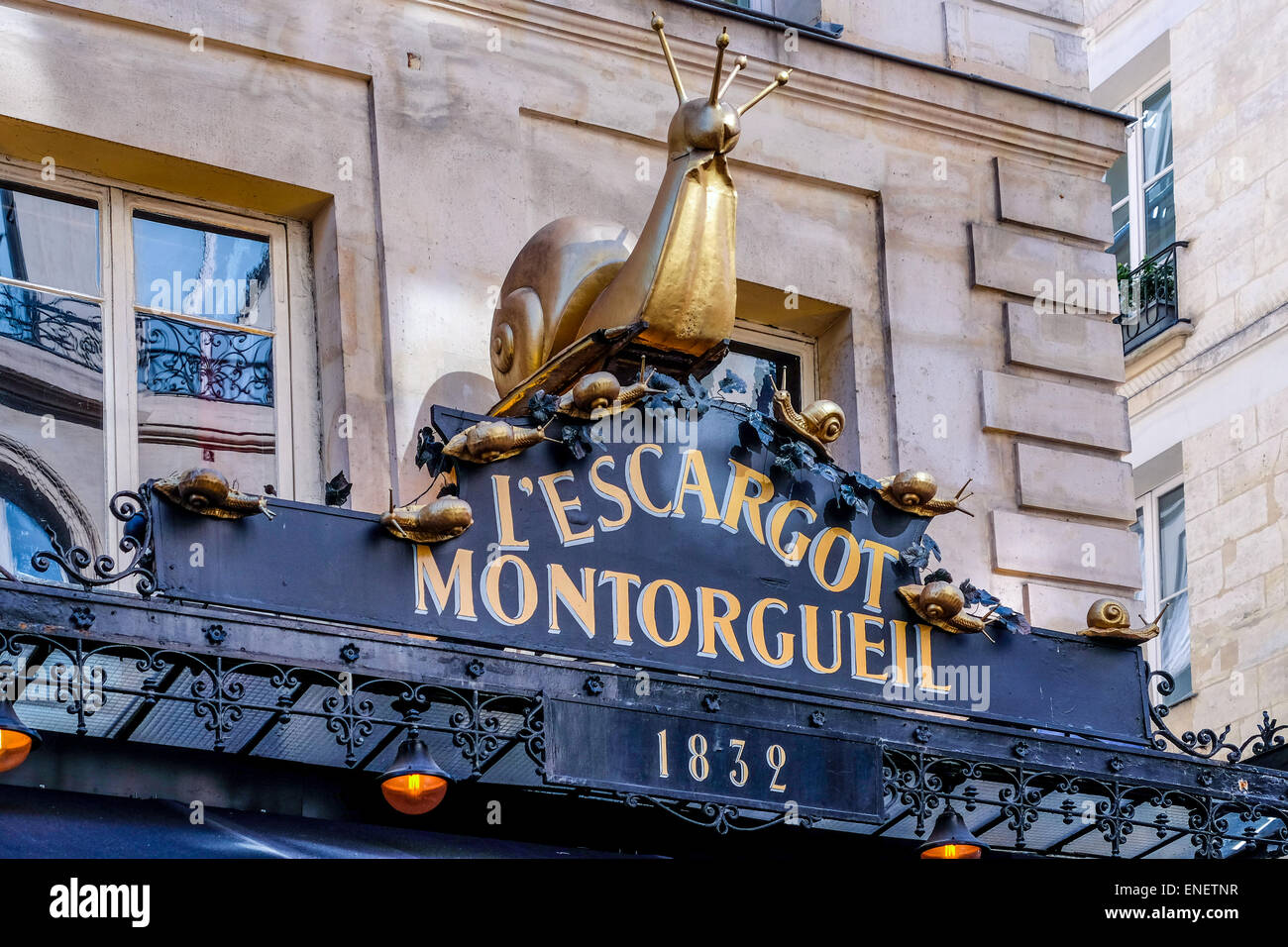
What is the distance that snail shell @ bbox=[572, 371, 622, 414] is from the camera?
10000 mm

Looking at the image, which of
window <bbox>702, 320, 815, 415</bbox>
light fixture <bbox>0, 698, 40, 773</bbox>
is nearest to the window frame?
window <bbox>702, 320, 815, 415</bbox>

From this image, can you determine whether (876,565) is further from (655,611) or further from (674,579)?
(655,611)

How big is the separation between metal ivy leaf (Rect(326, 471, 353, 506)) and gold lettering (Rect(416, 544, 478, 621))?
31.5 inches

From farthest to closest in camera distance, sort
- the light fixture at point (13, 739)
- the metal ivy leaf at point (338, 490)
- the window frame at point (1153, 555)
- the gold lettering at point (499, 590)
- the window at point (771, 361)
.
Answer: the window frame at point (1153, 555) → the window at point (771, 361) → the metal ivy leaf at point (338, 490) → the gold lettering at point (499, 590) → the light fixture at point (13, 739)

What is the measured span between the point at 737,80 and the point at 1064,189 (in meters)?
2.00

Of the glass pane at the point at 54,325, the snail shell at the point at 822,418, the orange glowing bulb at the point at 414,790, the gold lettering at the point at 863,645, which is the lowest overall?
the orange glowing bulb at the point at 414,790

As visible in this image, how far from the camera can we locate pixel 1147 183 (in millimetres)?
20094

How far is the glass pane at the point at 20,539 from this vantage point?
10.1m

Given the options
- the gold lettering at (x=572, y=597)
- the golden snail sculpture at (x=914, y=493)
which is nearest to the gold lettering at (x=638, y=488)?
the gold lettering at (x=572, y=597)

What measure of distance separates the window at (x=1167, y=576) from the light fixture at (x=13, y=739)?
441 inches

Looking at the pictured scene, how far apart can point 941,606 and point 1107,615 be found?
34.7 inches

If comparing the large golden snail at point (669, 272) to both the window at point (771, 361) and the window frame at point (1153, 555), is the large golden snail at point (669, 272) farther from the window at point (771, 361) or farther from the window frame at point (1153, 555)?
the window frame at point (1153, 555)
